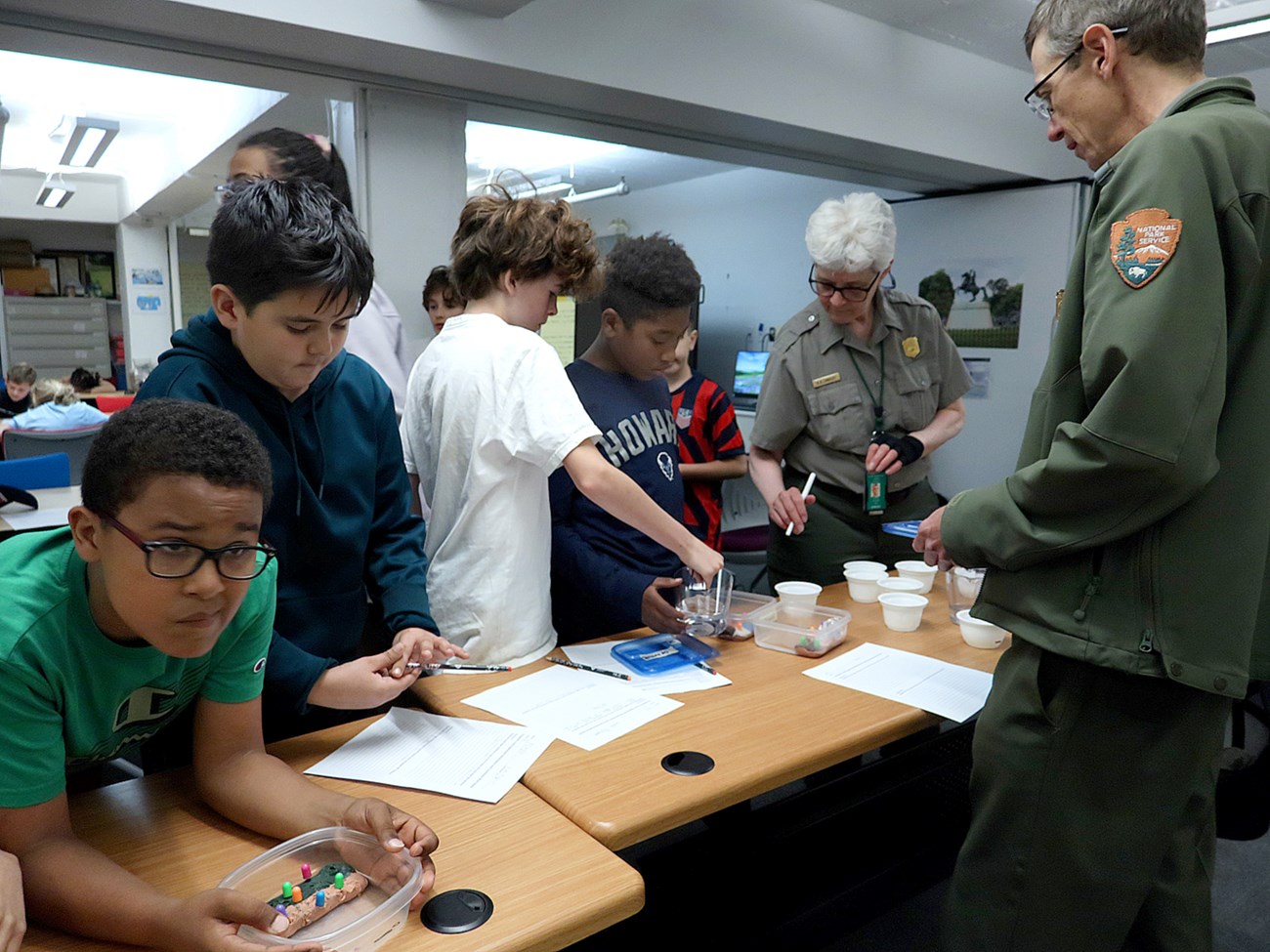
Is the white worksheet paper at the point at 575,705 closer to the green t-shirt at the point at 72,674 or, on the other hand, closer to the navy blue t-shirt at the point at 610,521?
the navy blue t-shirt at the point at 610,521

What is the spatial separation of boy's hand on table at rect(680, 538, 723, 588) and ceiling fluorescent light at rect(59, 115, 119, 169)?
450cm

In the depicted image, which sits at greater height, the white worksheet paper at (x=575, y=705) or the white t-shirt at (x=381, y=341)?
the white t-shirt at (x=381, y=341)

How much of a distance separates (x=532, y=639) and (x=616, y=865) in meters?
0.68

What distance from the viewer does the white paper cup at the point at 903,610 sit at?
1.89m

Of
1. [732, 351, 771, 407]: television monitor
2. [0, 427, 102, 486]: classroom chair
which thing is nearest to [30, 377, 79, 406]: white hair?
[0, 427, 102, 486]: classroom chair

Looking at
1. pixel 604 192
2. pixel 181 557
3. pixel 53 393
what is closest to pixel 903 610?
pixel 181 557

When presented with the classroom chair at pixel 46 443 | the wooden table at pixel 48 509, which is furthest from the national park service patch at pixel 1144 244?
the classroom chair at pixel 46 443

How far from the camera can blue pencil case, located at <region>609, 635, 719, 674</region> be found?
5.37 ft

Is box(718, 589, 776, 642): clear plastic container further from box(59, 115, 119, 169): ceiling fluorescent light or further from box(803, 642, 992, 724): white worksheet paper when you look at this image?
box(59, 115, 119, 169): ceiling fluorescent light

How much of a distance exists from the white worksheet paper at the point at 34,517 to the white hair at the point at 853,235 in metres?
2.76

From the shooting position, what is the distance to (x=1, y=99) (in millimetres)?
3607

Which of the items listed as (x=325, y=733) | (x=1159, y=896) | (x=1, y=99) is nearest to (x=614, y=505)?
(x=325, y=733)

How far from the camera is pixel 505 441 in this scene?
5.02 feet

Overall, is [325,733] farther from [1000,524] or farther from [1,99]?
[1,99]
